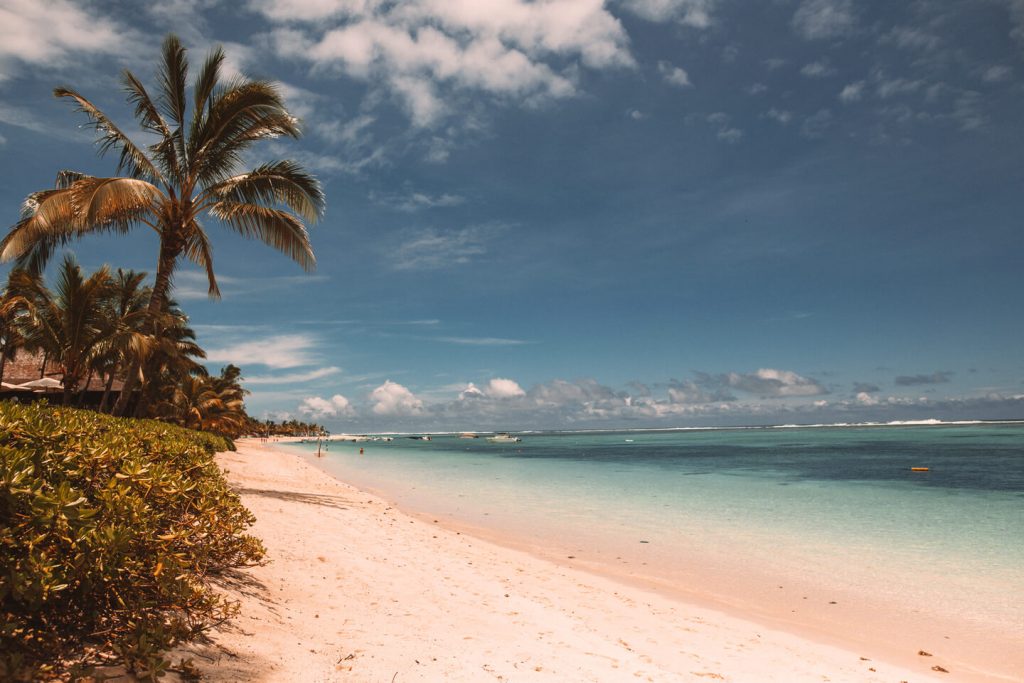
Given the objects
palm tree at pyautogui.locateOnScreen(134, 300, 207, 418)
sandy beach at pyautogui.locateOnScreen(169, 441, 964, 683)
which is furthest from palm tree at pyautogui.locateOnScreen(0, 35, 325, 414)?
palm tree at pyautogui.locateOnScreen(134, 300, 207, 418)

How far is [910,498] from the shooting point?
65.6 ft

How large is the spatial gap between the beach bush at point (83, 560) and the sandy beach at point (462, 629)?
46 cm

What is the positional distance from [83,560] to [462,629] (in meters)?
3.45

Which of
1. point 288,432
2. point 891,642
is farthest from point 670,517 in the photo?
point 288,432

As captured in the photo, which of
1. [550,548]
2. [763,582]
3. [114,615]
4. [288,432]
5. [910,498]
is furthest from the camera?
[288,432]

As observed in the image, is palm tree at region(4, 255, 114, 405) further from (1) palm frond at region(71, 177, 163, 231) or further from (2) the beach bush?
(2) the beach bush

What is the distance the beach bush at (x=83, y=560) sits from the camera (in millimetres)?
2420

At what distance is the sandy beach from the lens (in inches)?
151

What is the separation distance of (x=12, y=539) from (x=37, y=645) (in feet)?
1.95

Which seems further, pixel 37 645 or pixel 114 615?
pixel 114 615

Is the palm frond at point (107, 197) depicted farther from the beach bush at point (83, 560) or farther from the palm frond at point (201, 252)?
the beach bush at point (83, 560)

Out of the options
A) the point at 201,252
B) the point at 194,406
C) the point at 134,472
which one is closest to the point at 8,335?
the point at 194,406

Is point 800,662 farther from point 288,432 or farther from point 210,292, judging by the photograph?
point 288,432

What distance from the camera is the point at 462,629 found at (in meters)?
5.09
